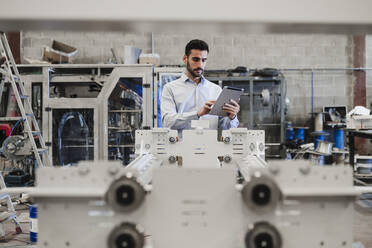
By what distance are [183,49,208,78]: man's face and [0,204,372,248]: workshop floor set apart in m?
1.72

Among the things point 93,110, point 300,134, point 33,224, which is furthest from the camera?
point 300,134

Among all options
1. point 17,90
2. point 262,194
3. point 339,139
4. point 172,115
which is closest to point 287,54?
point 339,139

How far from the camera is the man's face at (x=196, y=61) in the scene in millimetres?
2049

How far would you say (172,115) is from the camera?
6.50ft

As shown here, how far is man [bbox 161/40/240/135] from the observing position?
1973 mm

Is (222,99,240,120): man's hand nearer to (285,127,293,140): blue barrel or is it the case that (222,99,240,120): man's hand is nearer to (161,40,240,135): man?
(161,40,240,135): man

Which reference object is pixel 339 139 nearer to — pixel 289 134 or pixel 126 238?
pixel 289 134

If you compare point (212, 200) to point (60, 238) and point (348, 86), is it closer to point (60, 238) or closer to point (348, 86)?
point (60, 238)

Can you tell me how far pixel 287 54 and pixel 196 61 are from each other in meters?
3.64

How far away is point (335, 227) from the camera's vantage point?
2.33 ft

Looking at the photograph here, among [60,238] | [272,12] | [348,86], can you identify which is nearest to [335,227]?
[272,12]

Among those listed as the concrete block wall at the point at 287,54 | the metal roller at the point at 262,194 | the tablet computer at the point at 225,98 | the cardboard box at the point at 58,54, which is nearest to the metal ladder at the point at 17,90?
the cardboard box at the point at 58,54

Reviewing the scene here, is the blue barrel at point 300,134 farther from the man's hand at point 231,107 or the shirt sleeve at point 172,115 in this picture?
the man's hand at point 231,107

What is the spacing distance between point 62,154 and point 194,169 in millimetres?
3578
